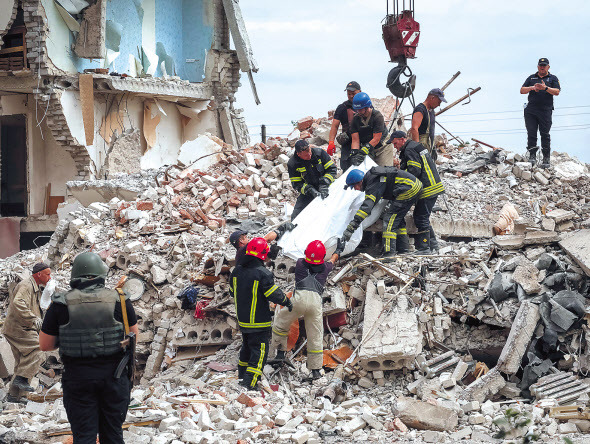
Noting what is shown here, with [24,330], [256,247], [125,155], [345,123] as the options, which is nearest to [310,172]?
[345,123]

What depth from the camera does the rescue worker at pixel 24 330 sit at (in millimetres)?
8297

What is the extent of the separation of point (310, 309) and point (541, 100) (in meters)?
6.72

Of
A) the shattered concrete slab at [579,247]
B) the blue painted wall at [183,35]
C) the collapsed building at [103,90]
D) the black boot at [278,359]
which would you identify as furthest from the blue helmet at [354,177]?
the blue painted wall at [183,35]

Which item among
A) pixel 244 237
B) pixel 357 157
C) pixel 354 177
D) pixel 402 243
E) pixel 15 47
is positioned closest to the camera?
pixel 244 237

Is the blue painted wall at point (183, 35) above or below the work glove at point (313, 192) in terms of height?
above

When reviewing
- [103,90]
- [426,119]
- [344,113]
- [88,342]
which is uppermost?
[103,90]

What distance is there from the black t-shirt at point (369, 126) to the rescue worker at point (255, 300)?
304cm

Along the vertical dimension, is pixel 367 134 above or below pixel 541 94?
below

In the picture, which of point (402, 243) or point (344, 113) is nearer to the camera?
point (402, 243)

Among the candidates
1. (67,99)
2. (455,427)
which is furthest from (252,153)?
(455,427)

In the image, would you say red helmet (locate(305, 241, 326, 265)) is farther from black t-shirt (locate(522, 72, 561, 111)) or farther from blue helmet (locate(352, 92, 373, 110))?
black t-shirt (locate(522, 72, 561, 111))

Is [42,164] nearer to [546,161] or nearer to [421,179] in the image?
[546,161]

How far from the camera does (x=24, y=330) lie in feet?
27.6

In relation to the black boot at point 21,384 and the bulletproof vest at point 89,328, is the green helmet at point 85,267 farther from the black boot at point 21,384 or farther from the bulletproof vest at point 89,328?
the black boot at point 21,384
